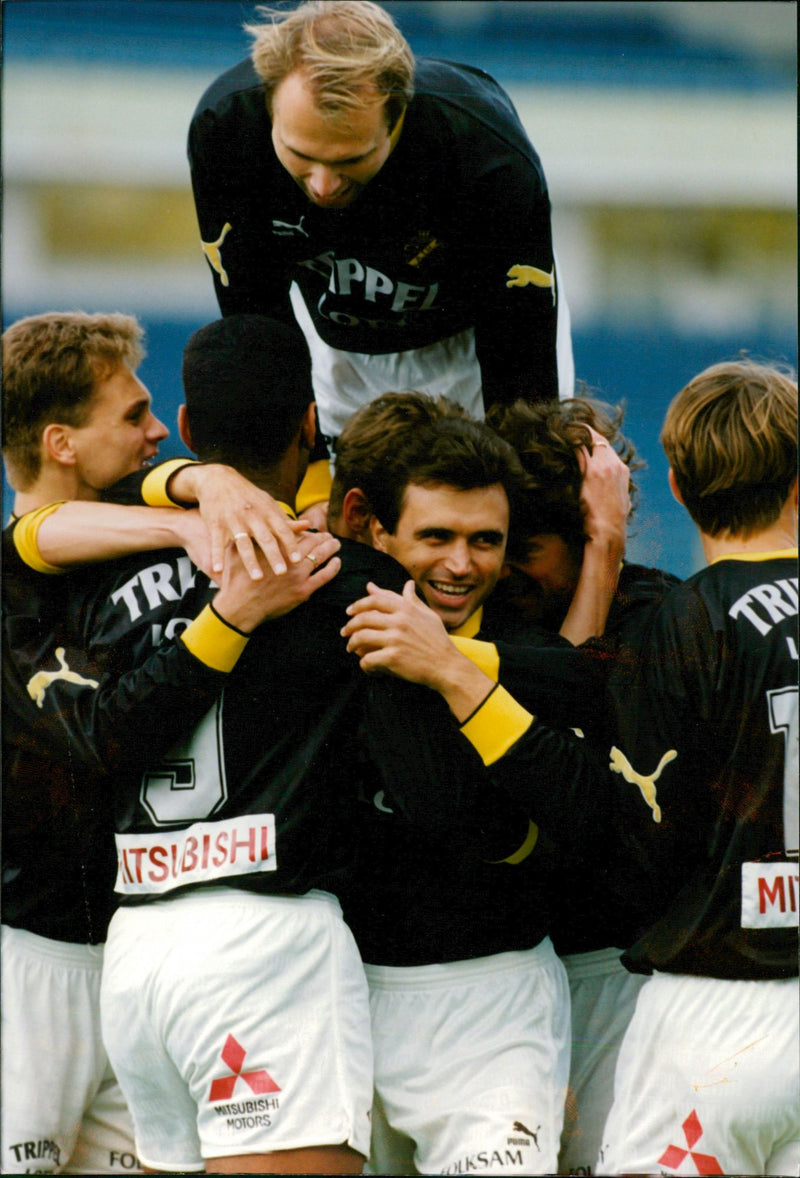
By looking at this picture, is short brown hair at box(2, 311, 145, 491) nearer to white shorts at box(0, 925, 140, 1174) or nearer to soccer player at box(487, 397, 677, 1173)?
soccer player at box(487, 397, 677, 1173)

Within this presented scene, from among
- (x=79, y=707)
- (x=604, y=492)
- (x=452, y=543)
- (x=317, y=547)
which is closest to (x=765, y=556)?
(x=604, y=492)

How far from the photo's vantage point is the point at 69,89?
8.37 feet

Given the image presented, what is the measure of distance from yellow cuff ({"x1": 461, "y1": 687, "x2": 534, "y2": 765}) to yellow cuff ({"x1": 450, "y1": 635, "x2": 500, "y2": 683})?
0.27ft

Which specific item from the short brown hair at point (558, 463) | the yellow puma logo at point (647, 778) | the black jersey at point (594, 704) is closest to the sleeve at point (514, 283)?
the short brown hair at point (558, 463)

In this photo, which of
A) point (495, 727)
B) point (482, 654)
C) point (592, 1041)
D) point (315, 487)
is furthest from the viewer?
point (315, 487)

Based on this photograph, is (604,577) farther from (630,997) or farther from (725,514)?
(630,997)

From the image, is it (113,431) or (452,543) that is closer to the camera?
(452,543)

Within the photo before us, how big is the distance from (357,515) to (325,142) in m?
0.72

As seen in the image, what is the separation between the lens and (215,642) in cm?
233

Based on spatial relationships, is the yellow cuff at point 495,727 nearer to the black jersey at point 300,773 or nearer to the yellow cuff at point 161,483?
the black jersey at point 300,773

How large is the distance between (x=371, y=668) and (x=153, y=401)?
2.57 ft

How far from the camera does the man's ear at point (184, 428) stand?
253cm

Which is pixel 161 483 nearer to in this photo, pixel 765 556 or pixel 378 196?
pixel 378 196

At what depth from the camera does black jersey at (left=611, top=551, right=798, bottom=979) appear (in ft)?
7.84
